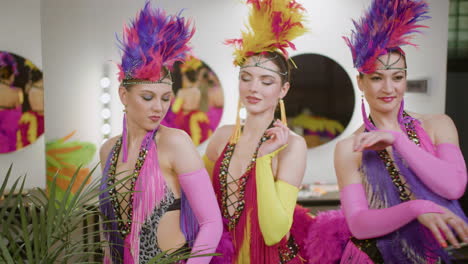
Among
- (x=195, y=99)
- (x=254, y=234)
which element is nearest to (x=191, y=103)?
(x=195, y=99)

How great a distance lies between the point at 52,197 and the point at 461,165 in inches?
52.6

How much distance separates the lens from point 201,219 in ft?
4.94

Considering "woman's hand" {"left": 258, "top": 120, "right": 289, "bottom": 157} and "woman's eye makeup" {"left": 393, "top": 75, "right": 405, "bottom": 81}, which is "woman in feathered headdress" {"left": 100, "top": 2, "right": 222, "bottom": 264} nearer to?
"woman's hand" {"left": 258, "top": 120, "right": 289, "bottom": 157}

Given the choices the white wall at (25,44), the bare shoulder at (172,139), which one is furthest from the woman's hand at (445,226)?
the white wall at (25,44)

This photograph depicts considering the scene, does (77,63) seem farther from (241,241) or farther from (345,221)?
(345,221)

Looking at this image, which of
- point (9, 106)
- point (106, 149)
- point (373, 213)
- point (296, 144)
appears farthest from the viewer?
point (9, 106)

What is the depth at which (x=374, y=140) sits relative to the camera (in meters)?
1.41

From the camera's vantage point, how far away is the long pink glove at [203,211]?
1.49 m

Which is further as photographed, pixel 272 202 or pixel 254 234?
pixel 254 234

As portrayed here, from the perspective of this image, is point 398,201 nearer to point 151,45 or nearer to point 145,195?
point 145,195

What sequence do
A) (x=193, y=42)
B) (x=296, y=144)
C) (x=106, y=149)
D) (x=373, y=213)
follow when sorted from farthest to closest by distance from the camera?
A: (x=193, y=42), (x=106, y=149), (x=296, y=144), (x=373, y=213)

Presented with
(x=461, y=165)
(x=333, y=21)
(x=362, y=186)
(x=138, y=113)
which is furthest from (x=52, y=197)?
(x=333, y=21)

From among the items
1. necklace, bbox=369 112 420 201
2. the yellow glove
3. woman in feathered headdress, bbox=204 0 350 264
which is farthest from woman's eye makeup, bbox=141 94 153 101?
necklace, bbox=369 112 420 201

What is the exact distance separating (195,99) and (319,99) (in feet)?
2.31
